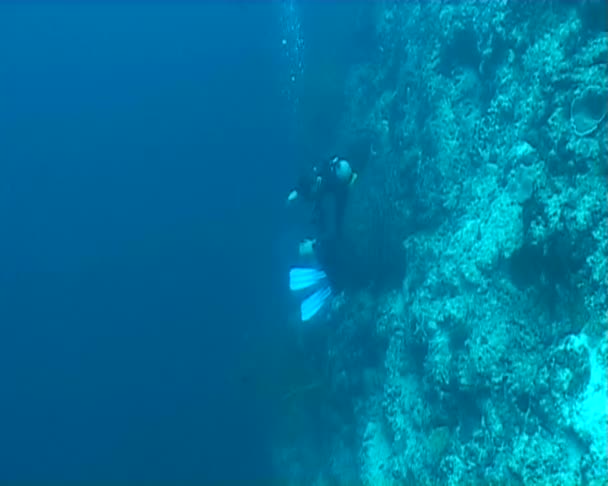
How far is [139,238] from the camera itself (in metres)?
20.3

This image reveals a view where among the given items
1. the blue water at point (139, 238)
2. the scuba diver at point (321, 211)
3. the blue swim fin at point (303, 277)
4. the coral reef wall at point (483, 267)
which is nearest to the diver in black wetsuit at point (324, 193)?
the scuba diver at point (321, 211)

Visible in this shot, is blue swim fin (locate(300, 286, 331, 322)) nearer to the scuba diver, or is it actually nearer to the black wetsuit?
the scuba diver

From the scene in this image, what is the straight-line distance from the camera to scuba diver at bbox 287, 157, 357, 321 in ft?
22.4

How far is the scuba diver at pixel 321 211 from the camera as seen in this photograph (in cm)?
682

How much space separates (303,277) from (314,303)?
414mm

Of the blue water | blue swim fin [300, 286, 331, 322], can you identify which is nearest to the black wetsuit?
blue swim fin [300, 286, 331, 322]

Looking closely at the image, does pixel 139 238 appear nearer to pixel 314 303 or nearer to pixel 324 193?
pixel 314 303

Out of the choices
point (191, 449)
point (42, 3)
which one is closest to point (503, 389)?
point (191, 449)

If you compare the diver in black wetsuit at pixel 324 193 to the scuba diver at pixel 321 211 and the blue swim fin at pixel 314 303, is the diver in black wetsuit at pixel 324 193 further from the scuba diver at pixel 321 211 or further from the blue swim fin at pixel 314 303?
the blue swim fin at pixel 314 303

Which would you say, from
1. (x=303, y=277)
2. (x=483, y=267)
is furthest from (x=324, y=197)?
(x=483, y=267)

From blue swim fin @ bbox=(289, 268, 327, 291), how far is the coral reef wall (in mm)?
561

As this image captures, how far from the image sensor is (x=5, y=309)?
21.4 metres

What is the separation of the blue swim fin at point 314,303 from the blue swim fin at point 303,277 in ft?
0.60

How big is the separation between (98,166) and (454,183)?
20.5 m
